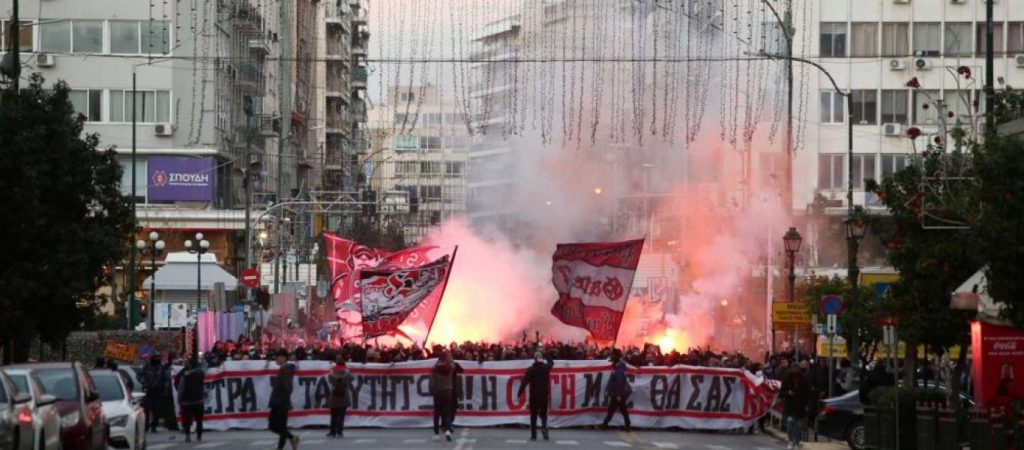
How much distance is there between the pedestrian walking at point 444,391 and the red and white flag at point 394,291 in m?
9.48

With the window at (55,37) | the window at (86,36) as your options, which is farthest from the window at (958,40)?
the window at (55,37)

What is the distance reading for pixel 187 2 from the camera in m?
73.1

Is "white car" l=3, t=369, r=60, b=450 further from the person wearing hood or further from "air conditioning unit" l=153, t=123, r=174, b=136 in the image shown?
"air conditioning unit" l=153, t=123, r=174, b=136

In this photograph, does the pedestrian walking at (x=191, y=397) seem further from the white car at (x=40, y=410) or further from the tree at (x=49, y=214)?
the white car at (x=40, y=410)

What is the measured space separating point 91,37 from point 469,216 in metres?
15.5

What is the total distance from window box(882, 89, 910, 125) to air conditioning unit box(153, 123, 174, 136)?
2624 centimetres

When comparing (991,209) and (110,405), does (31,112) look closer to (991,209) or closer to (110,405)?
(110,405)

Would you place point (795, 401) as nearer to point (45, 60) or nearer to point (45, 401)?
point (45, 401)

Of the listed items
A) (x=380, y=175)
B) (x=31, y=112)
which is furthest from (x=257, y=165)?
(x=31, y=112)

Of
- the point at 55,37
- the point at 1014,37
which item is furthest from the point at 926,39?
the point at 55,37

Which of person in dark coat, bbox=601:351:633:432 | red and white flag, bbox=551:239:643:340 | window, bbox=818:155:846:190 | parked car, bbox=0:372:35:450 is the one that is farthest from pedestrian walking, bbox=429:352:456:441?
window, bbox=818:155:846:190

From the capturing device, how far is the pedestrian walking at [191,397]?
34500 mm

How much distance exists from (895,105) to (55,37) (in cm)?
3083

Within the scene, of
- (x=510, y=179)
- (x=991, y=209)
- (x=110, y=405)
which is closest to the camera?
(x=991, y=209)
